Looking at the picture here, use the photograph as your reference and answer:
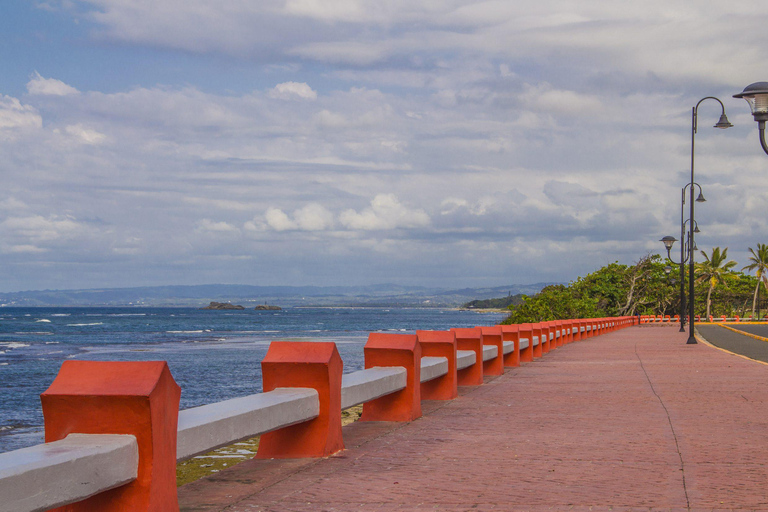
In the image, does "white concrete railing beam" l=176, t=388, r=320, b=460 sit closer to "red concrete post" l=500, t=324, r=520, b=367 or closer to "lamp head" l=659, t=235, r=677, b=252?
"red concrete post" l=500, t=324, r=520, b=367

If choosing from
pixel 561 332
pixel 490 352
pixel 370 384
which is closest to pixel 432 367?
pixel 370 384

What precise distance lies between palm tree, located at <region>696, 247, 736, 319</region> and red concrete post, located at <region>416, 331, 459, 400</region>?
88135 millimetres

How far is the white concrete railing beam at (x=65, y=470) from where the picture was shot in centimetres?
340

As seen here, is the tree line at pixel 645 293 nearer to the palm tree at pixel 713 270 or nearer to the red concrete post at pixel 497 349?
the palm tree at pixel 713 270

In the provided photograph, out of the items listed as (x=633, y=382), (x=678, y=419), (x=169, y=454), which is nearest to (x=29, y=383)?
(x=633, y=382)

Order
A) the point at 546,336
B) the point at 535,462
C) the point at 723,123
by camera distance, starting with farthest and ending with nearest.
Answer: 1. the point at 723,123
2. the point at 546,336
3. the point at 535,462

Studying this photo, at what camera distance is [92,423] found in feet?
13.8

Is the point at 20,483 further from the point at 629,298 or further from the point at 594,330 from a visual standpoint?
the point at 629,298

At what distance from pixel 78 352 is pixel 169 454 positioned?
57.6 m

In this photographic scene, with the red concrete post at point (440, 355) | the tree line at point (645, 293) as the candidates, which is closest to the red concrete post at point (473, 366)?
the red concrete post at point (440, 355)

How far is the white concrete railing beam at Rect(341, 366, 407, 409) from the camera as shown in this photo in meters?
7.66

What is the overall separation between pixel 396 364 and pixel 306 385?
256cm

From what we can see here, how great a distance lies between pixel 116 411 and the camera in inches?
165

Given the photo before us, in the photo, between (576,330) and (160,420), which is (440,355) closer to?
(160,420)
